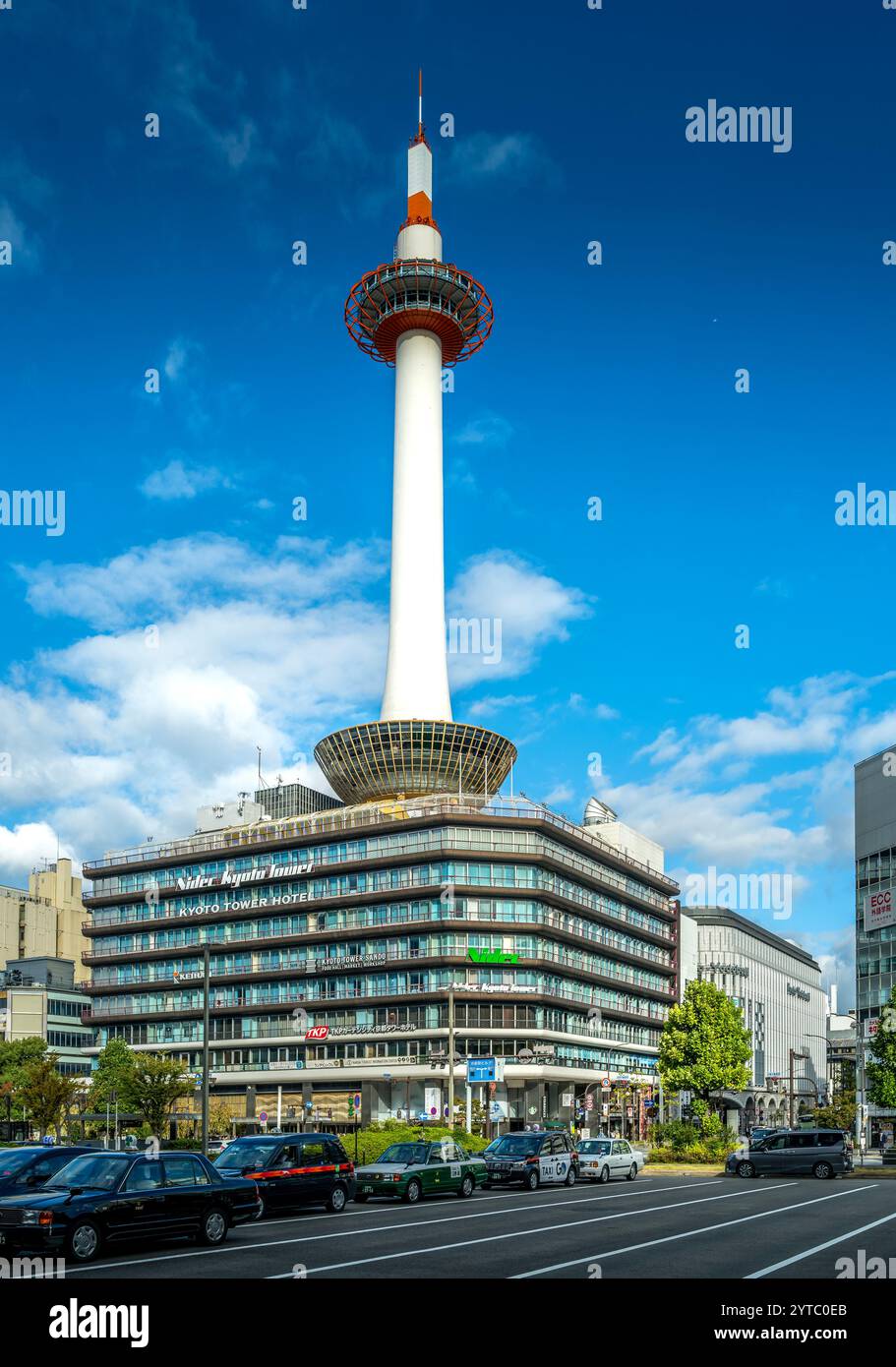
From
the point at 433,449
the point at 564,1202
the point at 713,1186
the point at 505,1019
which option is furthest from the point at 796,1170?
the point at 433,449

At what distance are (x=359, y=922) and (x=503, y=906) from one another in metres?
12.3

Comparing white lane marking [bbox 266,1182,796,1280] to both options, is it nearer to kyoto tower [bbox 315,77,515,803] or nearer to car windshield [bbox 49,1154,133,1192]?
car windshield [bbox 49,1154,133,1192]

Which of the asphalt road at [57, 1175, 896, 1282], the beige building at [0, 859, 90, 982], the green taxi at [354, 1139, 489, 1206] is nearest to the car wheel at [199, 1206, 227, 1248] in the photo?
the asphalt road at [57, 1175, 896, 1282]

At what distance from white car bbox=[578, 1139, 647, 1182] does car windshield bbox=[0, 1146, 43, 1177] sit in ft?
A: 78.1

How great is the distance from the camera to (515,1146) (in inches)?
1783

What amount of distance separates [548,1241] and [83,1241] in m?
8.42

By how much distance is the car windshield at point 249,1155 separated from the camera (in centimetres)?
3325

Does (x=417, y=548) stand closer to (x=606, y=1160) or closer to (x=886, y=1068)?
(x=886, y=1068)

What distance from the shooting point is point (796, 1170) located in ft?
176

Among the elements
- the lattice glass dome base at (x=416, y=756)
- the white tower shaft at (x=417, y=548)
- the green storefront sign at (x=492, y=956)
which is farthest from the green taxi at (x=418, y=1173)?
the white tower shaft at (x=417, y=548)
